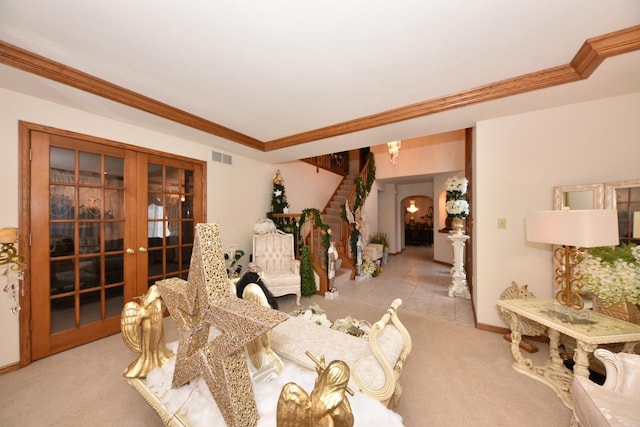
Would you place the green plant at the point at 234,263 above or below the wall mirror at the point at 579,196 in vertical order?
below

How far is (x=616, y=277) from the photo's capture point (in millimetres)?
1562

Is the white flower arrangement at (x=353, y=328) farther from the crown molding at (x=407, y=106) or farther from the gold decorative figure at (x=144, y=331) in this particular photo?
the crown molding at (x=407, y=106)

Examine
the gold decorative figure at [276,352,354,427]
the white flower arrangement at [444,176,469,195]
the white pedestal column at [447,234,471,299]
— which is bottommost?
the white pedestal column at [447,234,471,299]

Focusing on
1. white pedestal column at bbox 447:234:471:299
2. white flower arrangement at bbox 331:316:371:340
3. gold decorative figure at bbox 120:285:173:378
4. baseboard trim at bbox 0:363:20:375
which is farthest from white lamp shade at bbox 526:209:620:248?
baseboard trim at bbox 0:363:20:375

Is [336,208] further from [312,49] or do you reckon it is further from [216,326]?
[216,326]

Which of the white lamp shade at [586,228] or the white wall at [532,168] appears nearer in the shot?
the white lamp shade at [586,228]

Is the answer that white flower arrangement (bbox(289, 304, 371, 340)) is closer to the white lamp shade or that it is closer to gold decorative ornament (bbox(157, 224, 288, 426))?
gold decorative ornament (bbox(157, 224, 288, 426))

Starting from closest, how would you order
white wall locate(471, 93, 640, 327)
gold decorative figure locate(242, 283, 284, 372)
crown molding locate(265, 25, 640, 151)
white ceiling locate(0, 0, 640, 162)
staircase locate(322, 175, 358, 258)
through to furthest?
1. gold decorative figure locate(242, 283, 284, 372)
2. white ceiling locate(0, 0, 640, 162)
3. crown molding locate(265, 25, 640, 151)
4. white wall locate(471, 93, 640, 327)
5. staircase locate(322, 175, 358, 258)

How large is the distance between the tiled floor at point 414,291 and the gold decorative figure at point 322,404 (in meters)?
2.88

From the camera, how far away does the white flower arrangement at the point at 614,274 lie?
1.52 m

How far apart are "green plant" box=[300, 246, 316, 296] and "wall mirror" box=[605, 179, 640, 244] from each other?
11.7ft

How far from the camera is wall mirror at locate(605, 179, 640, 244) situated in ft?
6.66

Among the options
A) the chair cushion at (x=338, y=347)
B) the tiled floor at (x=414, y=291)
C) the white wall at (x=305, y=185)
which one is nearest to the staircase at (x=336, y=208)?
the white wall at (x=305, y=185)

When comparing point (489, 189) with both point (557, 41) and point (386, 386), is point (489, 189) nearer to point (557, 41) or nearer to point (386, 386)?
point (557, 41)
